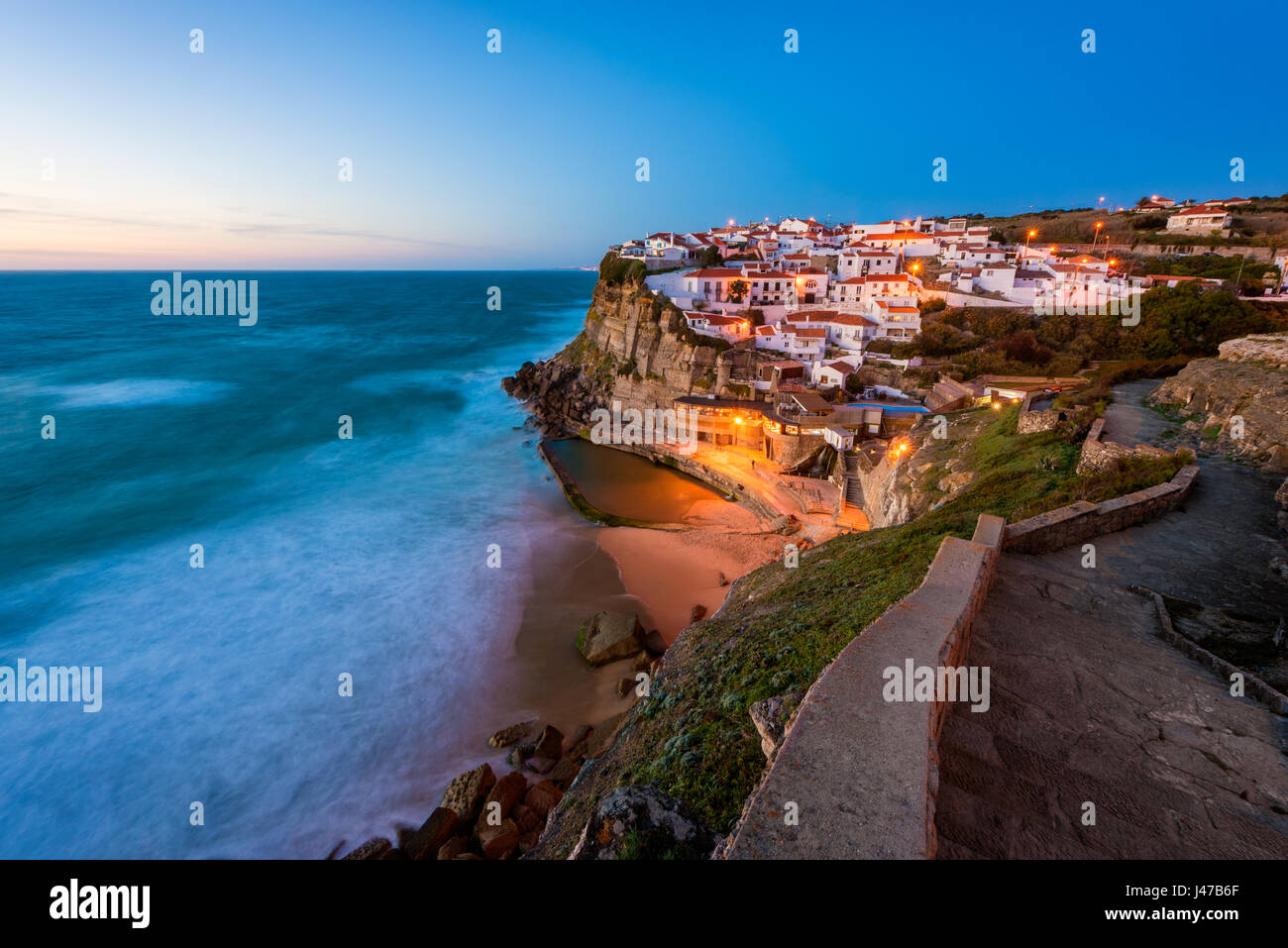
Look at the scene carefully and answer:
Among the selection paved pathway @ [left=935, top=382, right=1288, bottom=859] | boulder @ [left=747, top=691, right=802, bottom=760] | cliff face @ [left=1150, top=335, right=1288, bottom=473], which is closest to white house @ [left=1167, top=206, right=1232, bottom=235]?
cliff face @ [left=1150, top=335, right=1288, bottom=473]

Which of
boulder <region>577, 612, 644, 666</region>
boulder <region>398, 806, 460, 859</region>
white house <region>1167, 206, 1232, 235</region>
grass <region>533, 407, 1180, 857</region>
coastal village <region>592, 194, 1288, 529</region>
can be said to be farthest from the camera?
white house <region>1167, 206, 1232, 235</region>

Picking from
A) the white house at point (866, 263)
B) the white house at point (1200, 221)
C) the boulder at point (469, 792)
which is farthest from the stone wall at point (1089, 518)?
the white house at point (1200, 221)

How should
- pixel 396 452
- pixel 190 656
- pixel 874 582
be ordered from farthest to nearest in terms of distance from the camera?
pixel 396 452 → pixel 190 656 → pixel 874 582

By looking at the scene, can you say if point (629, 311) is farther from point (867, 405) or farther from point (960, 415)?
point (960, 415)

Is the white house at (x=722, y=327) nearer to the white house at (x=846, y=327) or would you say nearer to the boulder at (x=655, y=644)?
the white house at (x=846, y=327)

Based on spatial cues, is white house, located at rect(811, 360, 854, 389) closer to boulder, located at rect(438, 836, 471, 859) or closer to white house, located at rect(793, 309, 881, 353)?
white house, located at rect(793, 309, 881, 353)

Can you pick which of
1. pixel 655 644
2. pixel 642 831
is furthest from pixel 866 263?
pixel 642 831
